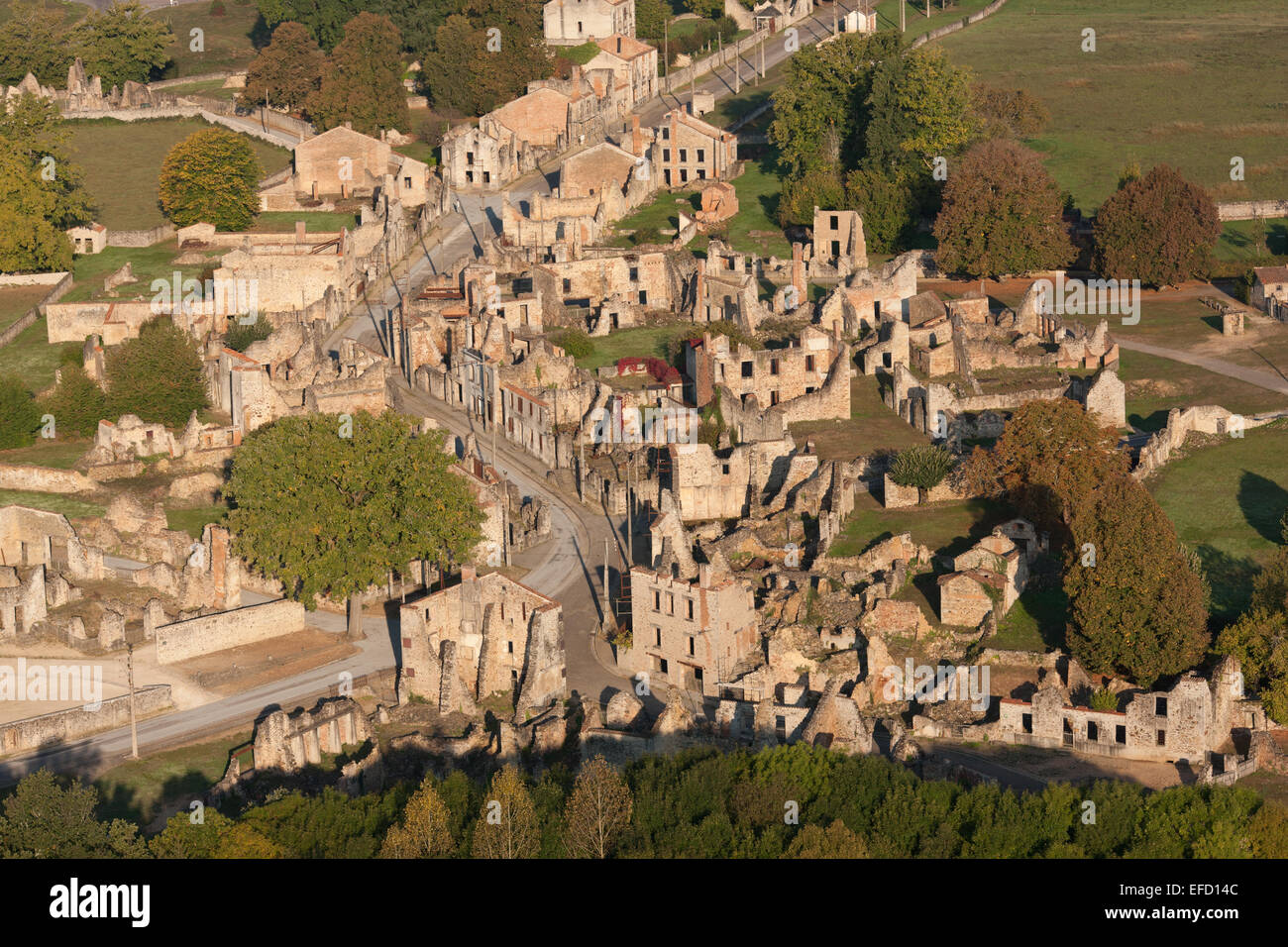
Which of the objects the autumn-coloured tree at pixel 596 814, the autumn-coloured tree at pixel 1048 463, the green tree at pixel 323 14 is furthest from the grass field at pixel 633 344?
the green tree at pixel 323 14

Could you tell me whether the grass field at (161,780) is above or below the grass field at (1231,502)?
below

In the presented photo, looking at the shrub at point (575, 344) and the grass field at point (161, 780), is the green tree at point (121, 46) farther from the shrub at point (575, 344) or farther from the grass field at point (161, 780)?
the grass field at point (161, 780)

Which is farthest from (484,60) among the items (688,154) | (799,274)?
(799,274)

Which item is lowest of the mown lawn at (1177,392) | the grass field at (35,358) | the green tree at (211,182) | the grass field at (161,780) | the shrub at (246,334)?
the grass field at (161,780)

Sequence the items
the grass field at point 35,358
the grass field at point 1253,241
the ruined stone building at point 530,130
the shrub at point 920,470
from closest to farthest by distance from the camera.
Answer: the shrub at point 920,470, the grass field at point 35,358, the grass field at point 1253,241, the ruined stone building at point 530,130

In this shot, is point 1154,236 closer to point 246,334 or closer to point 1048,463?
point 1048,463

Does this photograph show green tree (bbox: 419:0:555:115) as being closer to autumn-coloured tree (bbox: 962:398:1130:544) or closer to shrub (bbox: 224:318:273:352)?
shrub (bbox: 224:318:273:352)

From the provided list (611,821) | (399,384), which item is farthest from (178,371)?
(611,821)
